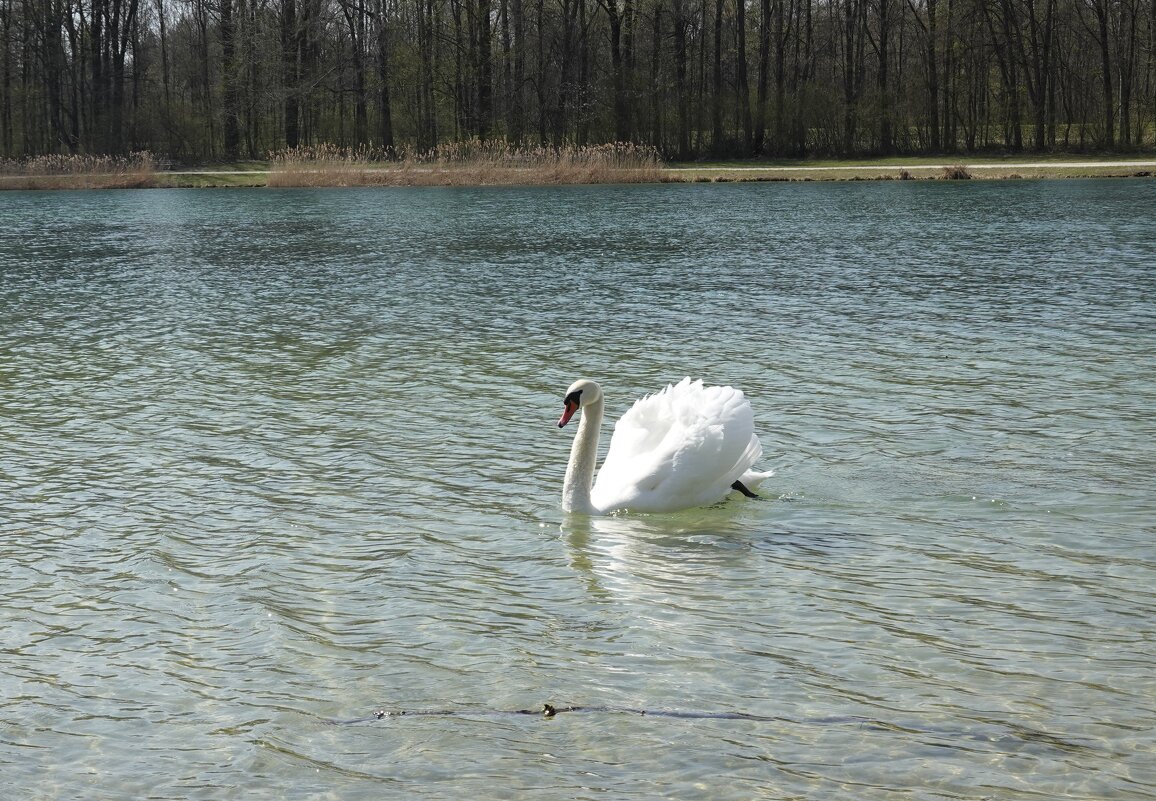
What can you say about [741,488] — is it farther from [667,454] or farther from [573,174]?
[573,174]

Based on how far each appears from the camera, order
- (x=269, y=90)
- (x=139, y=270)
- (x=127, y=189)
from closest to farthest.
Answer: (x=139, y=270)
(x=127, y=189)
(x=269, y=90)

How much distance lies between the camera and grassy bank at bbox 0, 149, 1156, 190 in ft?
146

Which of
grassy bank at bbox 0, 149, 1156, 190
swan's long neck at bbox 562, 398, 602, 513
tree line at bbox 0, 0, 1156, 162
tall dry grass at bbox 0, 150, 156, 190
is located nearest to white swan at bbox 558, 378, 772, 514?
swan's long neck at bbox 562, 398, 602, 513

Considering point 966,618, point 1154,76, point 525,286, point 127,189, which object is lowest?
point 966,618

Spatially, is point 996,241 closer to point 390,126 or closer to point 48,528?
point 48,528

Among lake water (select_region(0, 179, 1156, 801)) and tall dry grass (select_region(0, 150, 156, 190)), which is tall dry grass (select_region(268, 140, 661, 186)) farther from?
lake water (select_region(0, 179, 1156, 801))

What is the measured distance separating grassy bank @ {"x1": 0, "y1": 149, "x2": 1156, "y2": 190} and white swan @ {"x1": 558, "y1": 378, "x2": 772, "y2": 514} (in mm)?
37360

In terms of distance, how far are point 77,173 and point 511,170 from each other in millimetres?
17763

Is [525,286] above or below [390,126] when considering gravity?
below

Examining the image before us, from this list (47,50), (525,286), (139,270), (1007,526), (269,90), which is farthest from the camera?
(47,50)

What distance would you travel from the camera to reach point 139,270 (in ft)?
68.1

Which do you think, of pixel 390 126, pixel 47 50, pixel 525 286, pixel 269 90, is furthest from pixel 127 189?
pixel 525 286

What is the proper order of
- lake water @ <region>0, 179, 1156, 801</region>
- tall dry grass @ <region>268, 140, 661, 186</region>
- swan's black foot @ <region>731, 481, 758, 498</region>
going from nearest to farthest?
1. lake water @ <region>0, 179, 1156, 801</region>
2. swan's black foot @ <region>731, 481, 758, 498</region>
3. tall dry grass @ <region>268, 140, 661, 186</region>

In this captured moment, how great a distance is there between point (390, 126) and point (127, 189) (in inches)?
656
